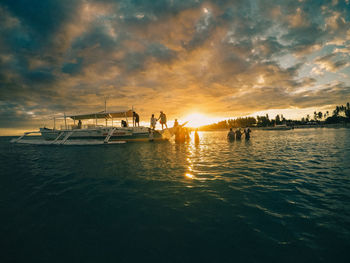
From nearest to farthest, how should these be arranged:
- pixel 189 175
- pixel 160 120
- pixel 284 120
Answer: pixel 189 175
pixel 160 120
pixel 284 120

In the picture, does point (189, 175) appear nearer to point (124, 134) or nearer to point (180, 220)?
point (180, 220)

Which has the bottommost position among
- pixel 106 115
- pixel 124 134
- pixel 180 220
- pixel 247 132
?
pixel 180 220

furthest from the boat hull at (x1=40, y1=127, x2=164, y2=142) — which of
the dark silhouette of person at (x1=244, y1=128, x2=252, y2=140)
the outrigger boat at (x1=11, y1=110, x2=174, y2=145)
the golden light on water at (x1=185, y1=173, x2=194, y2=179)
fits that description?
the golden light on water at (x1=185, y1=173, x2=194, y2=179)

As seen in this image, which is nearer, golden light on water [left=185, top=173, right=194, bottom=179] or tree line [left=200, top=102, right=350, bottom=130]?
golden light on water [left=185, top=173, right=194, bottom=179]

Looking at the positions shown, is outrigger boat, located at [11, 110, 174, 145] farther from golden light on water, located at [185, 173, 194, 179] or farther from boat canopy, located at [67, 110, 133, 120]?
golden light on water, located at [185, 173, 194, 179]

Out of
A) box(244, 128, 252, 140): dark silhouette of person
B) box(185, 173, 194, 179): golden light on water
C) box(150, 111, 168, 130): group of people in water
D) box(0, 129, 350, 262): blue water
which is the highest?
box(150, 111, 168, 130): group of people in water

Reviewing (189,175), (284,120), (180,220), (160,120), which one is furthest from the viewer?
(284,120)

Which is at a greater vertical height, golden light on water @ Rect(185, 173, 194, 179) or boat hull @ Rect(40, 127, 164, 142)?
boat hull @ Rect(40, 127, 164, 142)

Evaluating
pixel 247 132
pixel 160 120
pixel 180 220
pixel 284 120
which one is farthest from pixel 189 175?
pixel 284 120

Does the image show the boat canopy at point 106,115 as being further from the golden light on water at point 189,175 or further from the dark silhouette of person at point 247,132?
the golden light on water at point 189,175

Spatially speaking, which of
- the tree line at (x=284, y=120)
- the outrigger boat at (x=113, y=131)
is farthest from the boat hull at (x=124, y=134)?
the tree line at (x=284, y=120)

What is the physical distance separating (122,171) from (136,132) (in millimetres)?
19514

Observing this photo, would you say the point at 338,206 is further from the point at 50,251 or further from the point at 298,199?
the point at 50,251

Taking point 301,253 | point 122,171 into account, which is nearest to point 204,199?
point 301,253
